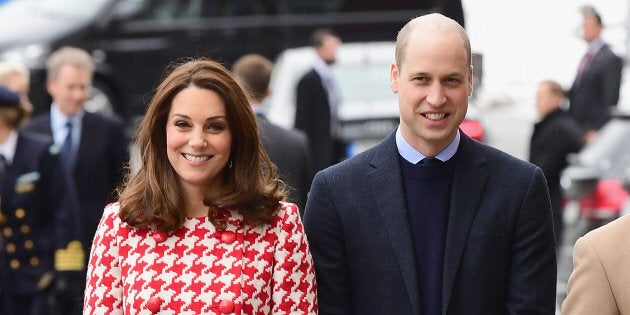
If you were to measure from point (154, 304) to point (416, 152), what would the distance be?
1.02m

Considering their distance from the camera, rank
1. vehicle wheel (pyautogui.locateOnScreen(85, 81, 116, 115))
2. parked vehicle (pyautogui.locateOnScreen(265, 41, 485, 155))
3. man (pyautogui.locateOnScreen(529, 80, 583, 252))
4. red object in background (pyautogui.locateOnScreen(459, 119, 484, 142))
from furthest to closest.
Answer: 1. vehicle wheel (pyautogui.locateOnScreen(85, 81, 116, 115))
2. parked vehicle (pyautogui.locateOnScreen(265, 41, 485, 155))
3. red object in background (pyautogui.locateOnScreen(459, 119, 484, 142))
4. man (pyautogui.locateOnScreen(529, 80, 583, 252))

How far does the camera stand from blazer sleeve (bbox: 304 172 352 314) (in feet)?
16.7

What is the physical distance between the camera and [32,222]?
862 cm

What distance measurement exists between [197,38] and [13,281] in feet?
46.2

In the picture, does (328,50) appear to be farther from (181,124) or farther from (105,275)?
(105,275)

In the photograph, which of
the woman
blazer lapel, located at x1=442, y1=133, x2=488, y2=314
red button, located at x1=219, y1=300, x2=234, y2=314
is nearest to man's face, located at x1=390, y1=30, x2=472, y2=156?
blazer lapel, located at x1=442, y1=133, x2=488, y2=314

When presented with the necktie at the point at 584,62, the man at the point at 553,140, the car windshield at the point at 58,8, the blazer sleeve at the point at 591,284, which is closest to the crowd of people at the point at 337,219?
the blazer sleeve at the point at 591,284

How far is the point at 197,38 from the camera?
2236 centimetres

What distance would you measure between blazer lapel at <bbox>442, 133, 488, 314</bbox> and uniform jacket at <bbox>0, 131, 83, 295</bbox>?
396 centimetres

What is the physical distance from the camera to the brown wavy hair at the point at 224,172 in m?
5.01

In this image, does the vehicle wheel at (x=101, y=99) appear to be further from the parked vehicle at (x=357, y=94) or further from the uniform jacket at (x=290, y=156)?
the uniform jacket at (x=290, y=156)

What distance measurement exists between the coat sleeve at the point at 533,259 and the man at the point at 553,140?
7.63m

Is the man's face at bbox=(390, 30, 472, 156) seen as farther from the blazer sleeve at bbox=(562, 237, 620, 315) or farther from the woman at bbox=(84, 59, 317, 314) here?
the blazer sleeve at bbox=(562, 237, 620, 315)

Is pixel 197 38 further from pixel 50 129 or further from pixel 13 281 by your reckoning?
pixel 13 281
